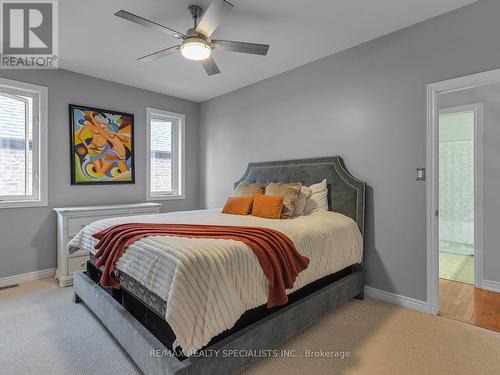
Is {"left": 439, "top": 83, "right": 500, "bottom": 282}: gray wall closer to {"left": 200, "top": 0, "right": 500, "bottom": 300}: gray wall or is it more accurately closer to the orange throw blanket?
{"left": 200, "top": 0, "right": 500, "bottom": 300}: gray wall

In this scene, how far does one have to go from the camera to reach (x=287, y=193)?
3006mm

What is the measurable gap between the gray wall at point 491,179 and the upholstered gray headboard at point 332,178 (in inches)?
63.9

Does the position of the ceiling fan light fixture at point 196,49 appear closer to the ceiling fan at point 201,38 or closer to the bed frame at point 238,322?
the ceiling fan at point 201,38

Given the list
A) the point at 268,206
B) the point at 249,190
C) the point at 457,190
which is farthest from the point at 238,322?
the point at 457,190

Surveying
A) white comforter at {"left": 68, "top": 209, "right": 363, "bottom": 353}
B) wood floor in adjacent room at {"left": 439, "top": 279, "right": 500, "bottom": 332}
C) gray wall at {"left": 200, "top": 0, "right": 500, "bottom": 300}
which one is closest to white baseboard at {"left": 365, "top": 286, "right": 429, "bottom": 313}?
gray wall at {"left": 200, "top": 0, "right": 500, "bottom": 300}

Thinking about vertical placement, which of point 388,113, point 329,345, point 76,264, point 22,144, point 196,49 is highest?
point 196,49

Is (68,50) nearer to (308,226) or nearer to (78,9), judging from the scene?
(78,9)

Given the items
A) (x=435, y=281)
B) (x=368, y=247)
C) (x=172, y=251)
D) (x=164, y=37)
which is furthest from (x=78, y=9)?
(x=435, y=281)

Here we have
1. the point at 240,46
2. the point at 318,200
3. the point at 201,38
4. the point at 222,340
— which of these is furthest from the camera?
the point at 318,200

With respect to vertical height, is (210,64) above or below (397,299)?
above

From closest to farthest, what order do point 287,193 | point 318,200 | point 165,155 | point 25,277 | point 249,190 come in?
1. point 287,193
2. point 318,200
3. point 25,277
4. point 249,190
5. point 165,155

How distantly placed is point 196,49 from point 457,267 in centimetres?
437

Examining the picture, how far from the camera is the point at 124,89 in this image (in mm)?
4191

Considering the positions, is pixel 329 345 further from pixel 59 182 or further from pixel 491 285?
pixel 59 182
